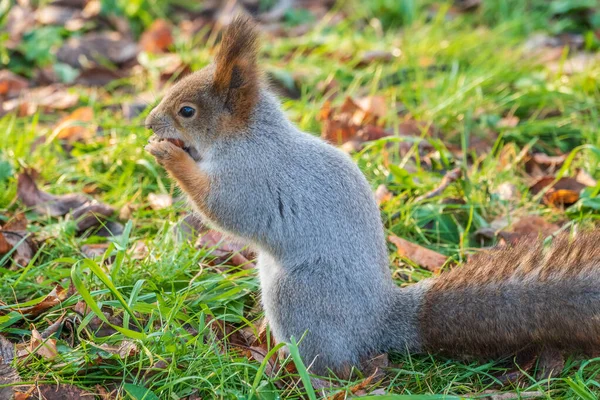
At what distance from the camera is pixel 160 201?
3070 millimetres

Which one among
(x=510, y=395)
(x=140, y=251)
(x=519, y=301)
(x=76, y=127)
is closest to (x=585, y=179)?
(x=519, y=301)

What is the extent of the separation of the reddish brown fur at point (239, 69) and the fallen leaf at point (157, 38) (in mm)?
2416

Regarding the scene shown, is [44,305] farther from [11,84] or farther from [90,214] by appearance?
[11,84]

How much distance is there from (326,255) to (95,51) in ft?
9.71

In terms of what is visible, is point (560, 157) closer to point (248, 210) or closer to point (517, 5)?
point (248, 210)

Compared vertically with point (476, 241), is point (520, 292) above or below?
above

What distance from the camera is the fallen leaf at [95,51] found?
15.2 ft

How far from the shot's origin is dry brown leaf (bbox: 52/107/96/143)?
138 inches

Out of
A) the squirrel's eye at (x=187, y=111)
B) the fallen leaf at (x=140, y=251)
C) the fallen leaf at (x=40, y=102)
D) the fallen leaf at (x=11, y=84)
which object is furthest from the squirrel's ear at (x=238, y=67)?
the fallen leaf at (x=11, y=84)

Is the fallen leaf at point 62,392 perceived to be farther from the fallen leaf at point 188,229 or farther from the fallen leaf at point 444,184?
the fallen leaf at point 444,184

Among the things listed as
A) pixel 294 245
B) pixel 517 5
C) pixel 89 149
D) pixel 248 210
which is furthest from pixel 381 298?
pixel 517 5

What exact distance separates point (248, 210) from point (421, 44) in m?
2.39

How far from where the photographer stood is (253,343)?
243cm

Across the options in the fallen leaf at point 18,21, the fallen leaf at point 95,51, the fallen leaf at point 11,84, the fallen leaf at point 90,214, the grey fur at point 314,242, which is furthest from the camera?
the fallen leaf at point 18,21
